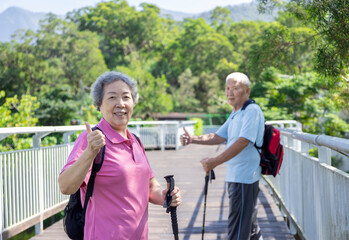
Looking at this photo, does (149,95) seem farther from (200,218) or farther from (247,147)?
(247,147)

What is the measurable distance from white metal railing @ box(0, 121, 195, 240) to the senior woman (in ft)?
5.81

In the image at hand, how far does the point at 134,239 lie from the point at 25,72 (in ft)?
142

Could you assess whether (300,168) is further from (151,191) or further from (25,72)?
(25,72)

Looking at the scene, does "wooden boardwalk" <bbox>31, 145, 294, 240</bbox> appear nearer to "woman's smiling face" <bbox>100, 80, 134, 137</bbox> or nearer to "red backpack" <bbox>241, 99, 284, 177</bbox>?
"red backpack" <bbox>241, 99, 284, 177</bbox>

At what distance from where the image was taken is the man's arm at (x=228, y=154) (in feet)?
11.0

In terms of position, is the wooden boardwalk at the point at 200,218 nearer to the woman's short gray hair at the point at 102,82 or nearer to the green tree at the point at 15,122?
the woman's short gray hair at the point at 102,82

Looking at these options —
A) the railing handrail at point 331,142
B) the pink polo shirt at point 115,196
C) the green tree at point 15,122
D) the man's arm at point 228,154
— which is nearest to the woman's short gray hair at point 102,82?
the pink polo shirt at point 115,196

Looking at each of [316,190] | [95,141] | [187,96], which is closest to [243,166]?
[316,190]

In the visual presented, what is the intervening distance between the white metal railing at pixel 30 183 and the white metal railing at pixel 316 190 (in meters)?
2.43

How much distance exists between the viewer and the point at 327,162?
10.3 ft

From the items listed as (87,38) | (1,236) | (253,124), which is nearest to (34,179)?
(1,236)

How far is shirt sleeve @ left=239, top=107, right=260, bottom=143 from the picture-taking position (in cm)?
340

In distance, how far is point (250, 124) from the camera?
3412 millimetres

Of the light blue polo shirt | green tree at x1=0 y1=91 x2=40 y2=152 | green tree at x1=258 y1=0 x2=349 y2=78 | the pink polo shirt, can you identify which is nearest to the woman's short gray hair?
the pink polo shirt
